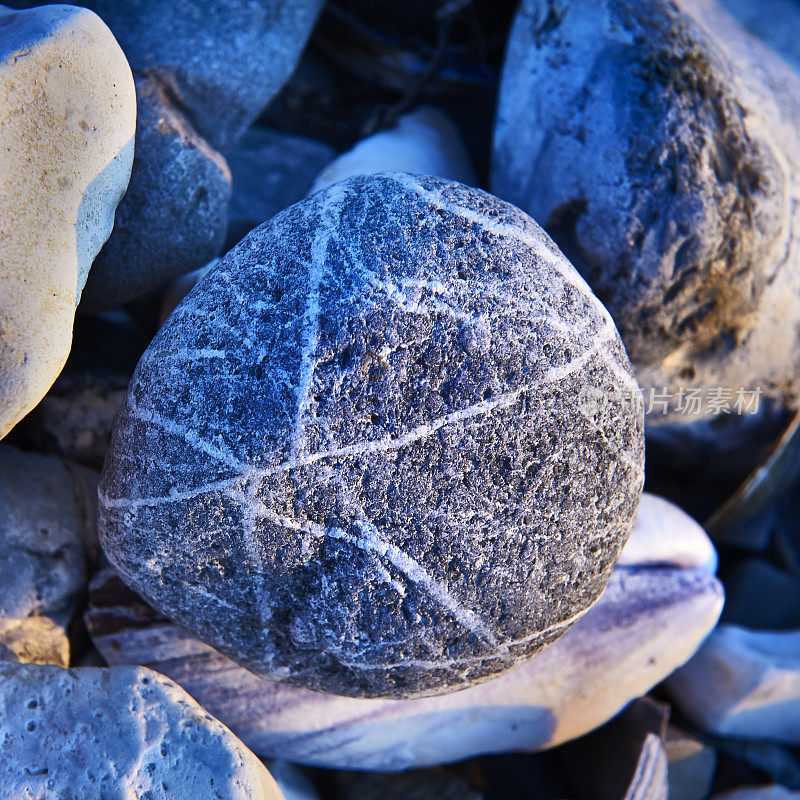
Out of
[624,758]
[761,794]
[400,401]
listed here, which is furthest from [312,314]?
[761,794]

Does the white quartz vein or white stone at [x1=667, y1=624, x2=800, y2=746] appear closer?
the white quartz vein

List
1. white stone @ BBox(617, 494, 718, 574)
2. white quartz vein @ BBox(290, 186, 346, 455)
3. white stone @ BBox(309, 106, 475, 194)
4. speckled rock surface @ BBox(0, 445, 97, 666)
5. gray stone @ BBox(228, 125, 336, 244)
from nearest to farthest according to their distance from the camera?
white quartz vein @ BBox(290, 186, 346, 455) < speckled rock surface @ BBox(0, 445, 97, 666) < white stone @ BBox(617, 494, 718, 574) < white stone @ BBox(309, 106, 475, 194) < gray stone @ BBox(228, 125, 336, 244)

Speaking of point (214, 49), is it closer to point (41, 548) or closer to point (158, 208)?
point (158, 208)

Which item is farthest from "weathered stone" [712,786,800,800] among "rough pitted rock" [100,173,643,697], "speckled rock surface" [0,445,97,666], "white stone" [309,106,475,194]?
"white stone" [309,106,475,194]

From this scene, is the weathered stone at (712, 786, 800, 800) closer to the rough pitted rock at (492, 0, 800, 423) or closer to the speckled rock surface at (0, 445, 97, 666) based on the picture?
the rough pitted rock at (492, 0, 800, 423)

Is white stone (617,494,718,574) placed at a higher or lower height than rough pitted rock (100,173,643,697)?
lower

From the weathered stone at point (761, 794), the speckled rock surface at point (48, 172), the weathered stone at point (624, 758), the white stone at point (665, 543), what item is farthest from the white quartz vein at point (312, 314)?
the weathered stone at point (761, 794)
